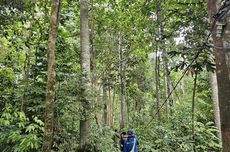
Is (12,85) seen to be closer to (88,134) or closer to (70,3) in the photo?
(88,134)

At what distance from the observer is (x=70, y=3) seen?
1180 centimetres

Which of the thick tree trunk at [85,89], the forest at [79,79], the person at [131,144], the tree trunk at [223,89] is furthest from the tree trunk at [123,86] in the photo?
the tree trunk at [223,89]

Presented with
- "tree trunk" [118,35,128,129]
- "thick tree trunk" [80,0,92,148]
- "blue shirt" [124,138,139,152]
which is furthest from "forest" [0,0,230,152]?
"tree trunk" [118,35,128,129]

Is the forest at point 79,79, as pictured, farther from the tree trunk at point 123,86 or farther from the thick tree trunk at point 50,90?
the tree trunk at point 123,86

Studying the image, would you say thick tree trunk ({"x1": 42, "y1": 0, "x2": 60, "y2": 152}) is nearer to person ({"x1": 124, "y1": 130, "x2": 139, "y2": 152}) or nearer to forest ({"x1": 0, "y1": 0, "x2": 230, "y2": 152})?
forest ({"x1": 0, "y1": 0, "x2": 230, "y2": 152})

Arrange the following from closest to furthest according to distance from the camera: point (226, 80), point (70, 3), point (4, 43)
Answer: point (226, 80) → point (4, 43) → point (70, 3)

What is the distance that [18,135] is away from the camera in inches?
254

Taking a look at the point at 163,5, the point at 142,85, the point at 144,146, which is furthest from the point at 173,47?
the point at 142,85

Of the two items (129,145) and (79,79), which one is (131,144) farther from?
(79,79)

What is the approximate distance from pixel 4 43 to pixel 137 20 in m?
5.14

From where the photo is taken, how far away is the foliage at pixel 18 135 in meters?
6.21

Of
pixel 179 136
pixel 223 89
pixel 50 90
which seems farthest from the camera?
pixel 179 136

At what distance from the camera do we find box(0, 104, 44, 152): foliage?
245 inches

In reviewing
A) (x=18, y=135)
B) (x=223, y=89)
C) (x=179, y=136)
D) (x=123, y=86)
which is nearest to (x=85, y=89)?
(x=18, y=135)
